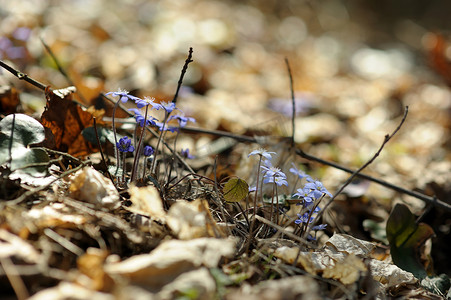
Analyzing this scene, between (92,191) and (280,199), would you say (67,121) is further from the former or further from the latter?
(280,199)

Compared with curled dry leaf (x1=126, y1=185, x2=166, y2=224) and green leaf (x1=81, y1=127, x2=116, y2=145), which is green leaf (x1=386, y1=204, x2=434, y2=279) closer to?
curled dry leaf (x1=126, y1=185, x2=166, y2=224)

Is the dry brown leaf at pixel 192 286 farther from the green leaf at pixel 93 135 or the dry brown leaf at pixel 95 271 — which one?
the green leaf at pixel 93 135

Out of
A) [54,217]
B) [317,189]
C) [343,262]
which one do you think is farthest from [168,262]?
[317,189]

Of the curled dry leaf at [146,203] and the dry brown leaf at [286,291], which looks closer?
the dry brown leaf at [286,291]

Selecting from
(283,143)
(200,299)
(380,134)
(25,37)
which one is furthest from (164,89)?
(200,299)

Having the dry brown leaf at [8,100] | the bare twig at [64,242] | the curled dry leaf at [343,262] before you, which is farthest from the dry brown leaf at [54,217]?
the dry brown leaf at [8,100]

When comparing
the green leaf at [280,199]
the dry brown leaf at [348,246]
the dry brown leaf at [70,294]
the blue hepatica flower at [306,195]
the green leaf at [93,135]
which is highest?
the green leaf at [93,135]

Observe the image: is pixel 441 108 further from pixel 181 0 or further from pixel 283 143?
pixel 181 0
